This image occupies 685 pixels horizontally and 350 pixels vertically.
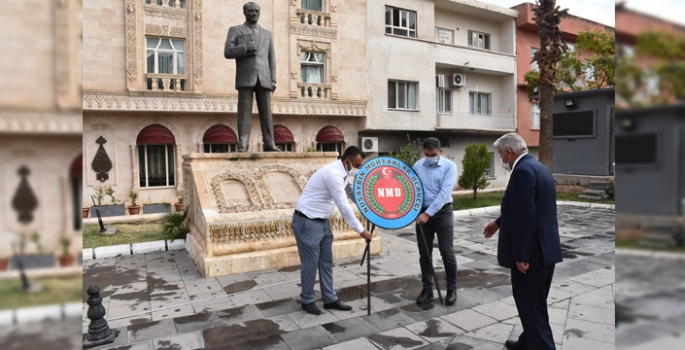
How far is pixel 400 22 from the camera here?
2016 centimetres

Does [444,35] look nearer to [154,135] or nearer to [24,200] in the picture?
[154,135]

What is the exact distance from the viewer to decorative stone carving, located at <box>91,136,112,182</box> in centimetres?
1425

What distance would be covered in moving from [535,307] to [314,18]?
16755mm

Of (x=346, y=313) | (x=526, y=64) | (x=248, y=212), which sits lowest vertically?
(x=346, y=313)

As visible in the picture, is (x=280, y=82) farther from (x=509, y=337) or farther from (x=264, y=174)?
(x=509, y=337)

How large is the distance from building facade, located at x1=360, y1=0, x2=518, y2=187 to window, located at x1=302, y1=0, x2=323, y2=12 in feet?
7.22

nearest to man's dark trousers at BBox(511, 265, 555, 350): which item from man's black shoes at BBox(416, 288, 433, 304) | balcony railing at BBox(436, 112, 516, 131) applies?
man's black shoes at BBox(416, 288, 433, 304)

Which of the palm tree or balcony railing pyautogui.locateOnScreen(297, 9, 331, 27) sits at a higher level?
balcony railing pyautogui.locateOnScreen(297, 9, 331, 27)

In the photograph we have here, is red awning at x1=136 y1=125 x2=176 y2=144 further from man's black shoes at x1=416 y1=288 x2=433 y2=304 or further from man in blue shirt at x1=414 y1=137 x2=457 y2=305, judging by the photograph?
man's black shoes at x1=416 y1=288 x2=433 y2=304

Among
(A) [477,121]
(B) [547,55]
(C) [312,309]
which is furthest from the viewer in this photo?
(A) [477,121]

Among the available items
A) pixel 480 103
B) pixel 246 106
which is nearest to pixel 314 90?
pixel 480 103

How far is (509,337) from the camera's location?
4.03 metres

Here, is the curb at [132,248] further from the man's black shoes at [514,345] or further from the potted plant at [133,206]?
the potted plant at [133,206]

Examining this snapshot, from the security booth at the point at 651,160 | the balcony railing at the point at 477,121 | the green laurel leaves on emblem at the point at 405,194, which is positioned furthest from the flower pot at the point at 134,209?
the security booth at the point at 651,160
